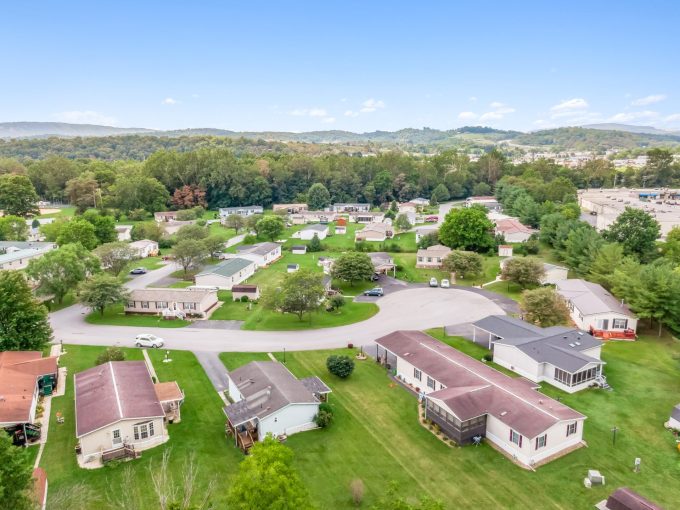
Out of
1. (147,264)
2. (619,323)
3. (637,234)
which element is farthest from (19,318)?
(637,234)

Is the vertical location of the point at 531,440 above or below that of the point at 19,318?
below

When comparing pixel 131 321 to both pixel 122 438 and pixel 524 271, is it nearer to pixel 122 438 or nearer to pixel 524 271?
pixel 122 438

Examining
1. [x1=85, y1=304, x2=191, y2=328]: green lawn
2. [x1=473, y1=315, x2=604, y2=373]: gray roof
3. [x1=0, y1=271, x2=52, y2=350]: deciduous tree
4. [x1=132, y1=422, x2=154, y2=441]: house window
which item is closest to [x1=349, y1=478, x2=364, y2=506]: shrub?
[x1=132, y1=422, x2=154, y2=441]: house window

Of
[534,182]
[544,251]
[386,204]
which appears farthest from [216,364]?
[534,182]

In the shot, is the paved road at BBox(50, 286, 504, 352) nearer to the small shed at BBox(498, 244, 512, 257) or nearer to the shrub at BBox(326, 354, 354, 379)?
the shrub at BBox(326, 354, 354, 379)

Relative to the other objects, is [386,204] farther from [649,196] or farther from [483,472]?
[483,472]

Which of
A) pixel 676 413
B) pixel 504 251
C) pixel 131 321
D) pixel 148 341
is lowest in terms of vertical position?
pixel 131 321

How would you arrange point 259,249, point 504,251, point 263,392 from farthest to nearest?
point 504,251
point 259,249
point 263,392
